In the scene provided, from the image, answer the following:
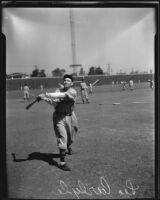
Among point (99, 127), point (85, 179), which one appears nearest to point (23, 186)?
point (85, 179)

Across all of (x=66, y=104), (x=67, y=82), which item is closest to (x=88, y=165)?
(x=66, y=104)

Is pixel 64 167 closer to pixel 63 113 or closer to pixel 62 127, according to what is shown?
pixel 62 127

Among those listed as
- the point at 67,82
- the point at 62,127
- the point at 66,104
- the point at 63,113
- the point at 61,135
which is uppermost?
the point at 67,82

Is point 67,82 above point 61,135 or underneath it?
above

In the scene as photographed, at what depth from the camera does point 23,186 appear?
12.0 feet
